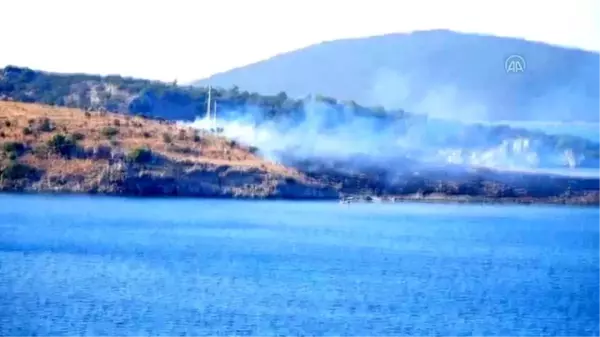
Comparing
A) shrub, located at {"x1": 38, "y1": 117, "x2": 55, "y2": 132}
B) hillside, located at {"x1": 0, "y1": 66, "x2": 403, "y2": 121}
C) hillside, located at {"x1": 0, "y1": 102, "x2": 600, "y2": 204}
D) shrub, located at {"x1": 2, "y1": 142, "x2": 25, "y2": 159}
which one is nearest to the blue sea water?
hillside, located at {"x1": 0, "y1": 102, "x2": 600, "y2": 204}

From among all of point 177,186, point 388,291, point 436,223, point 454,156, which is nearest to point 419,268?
point 388,291

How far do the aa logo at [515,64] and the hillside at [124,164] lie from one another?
6933cm

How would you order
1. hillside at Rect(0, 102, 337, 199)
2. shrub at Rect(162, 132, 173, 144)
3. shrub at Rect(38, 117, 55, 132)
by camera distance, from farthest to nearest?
shrub at Rect(162, 132, 173, 144)
shrub at Rect(38, 117, 55, 132)
hillside at Rect(0, 102, 337, 199)

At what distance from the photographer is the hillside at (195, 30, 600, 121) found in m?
174

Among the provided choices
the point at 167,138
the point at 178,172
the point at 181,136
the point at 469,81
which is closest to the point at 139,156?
the point at 178,172

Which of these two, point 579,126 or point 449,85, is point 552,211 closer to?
point 579,126

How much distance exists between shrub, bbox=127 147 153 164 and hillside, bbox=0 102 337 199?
6 cm

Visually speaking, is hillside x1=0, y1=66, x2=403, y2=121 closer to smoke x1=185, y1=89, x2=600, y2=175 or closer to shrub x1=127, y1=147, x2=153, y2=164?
smoke x1=185, y1=89, x2=600, y2=175

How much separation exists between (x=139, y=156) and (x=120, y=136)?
664 centimetres

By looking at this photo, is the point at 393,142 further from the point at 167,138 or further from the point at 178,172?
the point at 178,172

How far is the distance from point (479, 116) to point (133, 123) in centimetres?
7844

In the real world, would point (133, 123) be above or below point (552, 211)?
above

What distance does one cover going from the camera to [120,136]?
100250 millimetres

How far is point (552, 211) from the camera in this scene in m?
99.6
